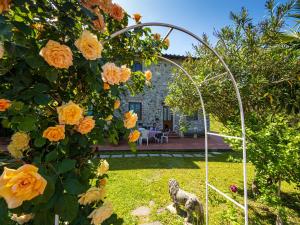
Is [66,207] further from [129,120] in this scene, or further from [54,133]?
[129,120]

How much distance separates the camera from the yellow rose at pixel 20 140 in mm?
1255

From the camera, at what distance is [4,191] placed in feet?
2.68

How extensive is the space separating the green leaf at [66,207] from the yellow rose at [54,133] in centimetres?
31

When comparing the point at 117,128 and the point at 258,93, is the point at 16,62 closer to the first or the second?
the point at 117,128

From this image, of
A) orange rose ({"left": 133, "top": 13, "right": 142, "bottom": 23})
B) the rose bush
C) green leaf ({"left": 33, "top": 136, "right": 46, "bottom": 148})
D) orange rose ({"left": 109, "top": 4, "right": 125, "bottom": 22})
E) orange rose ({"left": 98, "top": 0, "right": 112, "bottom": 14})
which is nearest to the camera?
the rose bush

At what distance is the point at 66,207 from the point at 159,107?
16.0 m

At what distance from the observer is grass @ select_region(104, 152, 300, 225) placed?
15.9ft

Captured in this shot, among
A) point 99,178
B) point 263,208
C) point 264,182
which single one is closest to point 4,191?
point 99,178

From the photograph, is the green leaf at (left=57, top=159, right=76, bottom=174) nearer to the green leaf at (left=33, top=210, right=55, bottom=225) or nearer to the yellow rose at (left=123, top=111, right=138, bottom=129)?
the green leaf at (left=33, top=210, right=55, bottom=225)

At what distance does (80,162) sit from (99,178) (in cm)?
50

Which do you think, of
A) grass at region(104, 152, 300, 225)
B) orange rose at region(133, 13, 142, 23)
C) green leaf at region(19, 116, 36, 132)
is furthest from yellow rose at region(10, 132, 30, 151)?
grass at region(104, 152, 300, 225)

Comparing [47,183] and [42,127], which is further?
[42,127]

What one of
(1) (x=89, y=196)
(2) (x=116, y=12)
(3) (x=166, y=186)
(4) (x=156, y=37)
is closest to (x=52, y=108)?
(1) (x=89, y=196)

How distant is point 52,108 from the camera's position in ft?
4.75
